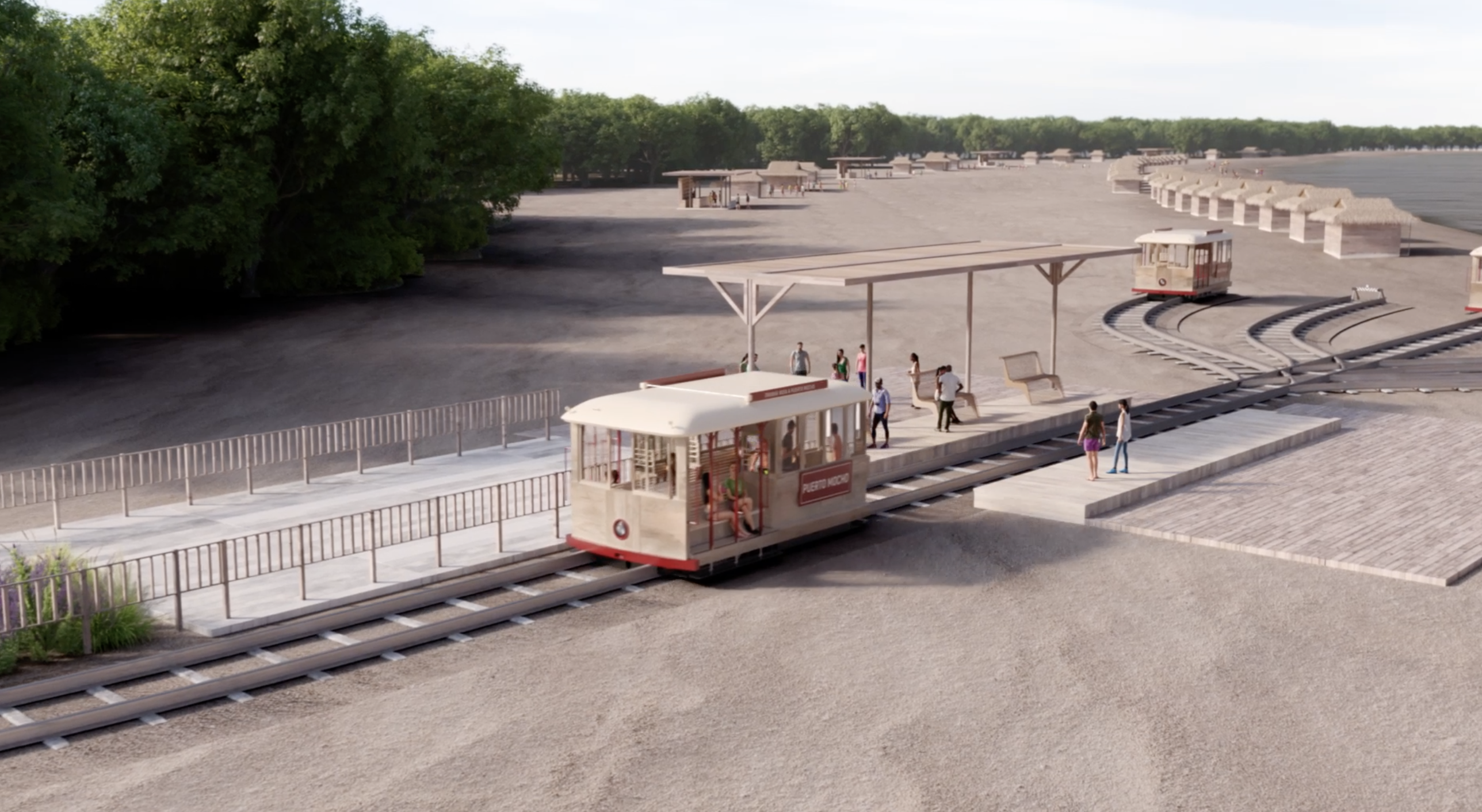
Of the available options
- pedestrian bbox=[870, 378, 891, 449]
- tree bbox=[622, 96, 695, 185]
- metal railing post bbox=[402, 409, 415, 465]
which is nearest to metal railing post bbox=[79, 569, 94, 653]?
metal railing post bbox=[402, 409, 415, 465]

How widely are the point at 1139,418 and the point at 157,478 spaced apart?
63.2ft

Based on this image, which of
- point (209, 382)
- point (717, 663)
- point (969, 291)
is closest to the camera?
point (717, 663)

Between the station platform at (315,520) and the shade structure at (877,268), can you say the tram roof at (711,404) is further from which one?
the shade structure at (877,268)

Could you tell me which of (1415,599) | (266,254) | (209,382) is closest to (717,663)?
(1415,599)

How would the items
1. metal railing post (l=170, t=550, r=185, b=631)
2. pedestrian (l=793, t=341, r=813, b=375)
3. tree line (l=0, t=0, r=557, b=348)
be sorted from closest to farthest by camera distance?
metal railing post (l=170, t=550, r=185, b=631)
pedestrian (l=793, t=341, r=813, b=375)
tree line (l=0, t=0, r=557, b=348)

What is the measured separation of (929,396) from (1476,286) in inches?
1076

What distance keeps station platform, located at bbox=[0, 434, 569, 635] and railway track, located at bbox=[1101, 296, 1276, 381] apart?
18.3 meters

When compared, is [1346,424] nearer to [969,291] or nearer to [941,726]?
[969,291]

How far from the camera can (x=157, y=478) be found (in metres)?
25.0

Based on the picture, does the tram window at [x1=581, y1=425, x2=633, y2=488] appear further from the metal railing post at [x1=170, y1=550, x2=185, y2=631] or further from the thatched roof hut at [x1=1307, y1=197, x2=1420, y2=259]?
the thatched roof hut at [x1=1307, y1=197, x2=1420, y2=259]

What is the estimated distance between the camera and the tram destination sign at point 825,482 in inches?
783

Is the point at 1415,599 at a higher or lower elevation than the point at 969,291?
lower

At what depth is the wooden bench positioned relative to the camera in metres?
30.5

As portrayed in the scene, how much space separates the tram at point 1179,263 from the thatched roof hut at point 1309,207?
64.3 ft
